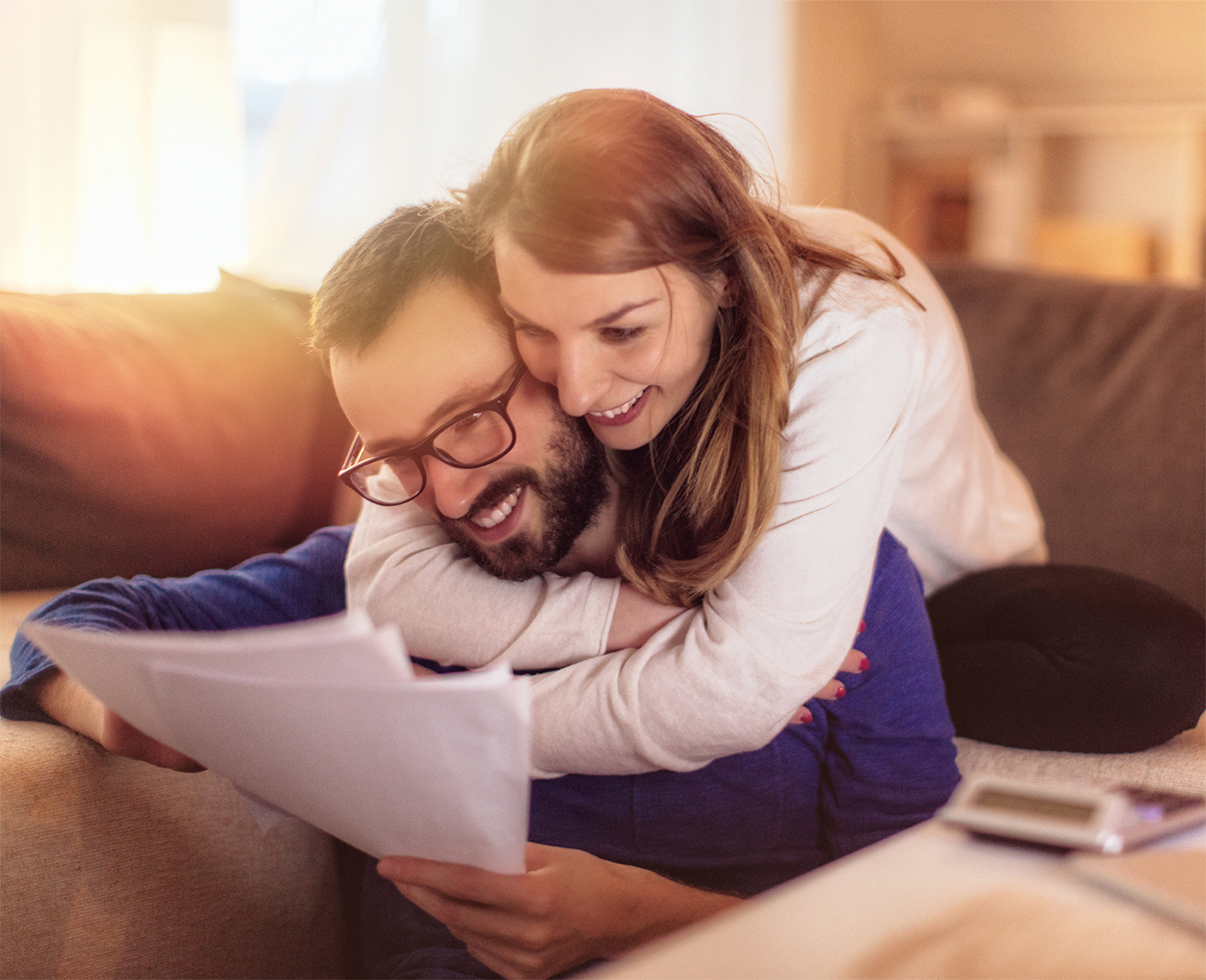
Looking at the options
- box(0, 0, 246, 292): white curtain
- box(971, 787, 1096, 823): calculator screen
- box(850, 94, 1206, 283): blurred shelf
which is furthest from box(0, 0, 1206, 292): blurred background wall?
box(850, 94, 1206, 283): blurred shelf

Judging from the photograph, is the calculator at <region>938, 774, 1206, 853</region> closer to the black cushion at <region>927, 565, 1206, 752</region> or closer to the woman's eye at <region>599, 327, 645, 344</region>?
the woman's eye at <region>599, 327, 645, 344</region>

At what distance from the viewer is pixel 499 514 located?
905mm

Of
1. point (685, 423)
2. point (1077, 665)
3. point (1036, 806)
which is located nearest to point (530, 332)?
point (685, 423)

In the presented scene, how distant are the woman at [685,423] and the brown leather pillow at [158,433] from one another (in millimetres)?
315

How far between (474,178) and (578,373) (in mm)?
216

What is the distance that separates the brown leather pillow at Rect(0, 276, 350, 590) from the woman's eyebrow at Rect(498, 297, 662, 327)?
55 cm

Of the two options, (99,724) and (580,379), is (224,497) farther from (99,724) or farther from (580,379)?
(580,379)

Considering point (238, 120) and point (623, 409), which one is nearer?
point (623, 409)

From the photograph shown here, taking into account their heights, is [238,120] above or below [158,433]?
above

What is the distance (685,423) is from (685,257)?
0.16m

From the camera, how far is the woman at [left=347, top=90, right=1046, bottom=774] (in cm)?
76

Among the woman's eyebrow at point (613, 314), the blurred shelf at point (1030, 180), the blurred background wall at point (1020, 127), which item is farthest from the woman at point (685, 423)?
the blurred shelf at point (1030, 180)

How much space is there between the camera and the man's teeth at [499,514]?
0.90m

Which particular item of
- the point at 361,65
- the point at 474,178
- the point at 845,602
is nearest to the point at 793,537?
the point at 845,602
